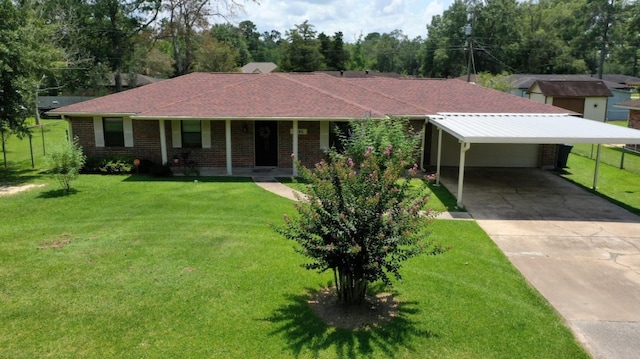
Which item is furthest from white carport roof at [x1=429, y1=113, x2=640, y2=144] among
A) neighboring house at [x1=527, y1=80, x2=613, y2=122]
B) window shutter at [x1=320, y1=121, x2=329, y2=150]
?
neighboring house at [x1=527, y1=80, x2=613, y2=122]

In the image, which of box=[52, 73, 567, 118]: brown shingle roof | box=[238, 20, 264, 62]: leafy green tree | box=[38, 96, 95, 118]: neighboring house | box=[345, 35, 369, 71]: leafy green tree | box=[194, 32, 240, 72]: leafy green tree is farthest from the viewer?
box=[238, 20, 264, 62]: leafy green tree

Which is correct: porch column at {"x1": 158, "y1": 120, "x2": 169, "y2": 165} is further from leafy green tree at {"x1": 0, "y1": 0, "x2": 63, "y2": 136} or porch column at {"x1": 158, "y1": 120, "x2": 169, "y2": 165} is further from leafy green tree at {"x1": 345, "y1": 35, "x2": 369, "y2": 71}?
leafy green tree at {"x1": 345, "y1": 35, "x2": 369, "y2": 71}

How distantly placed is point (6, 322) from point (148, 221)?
5.15 meters

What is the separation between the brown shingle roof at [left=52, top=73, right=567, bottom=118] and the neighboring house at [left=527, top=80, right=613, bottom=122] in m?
18.2

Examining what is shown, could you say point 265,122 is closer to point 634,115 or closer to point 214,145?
point 214,145

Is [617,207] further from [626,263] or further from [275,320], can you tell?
[275,320]

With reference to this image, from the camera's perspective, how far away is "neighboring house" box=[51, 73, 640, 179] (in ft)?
58.2

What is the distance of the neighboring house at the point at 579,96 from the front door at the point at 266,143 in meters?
28.1

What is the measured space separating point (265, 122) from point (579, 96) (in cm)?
3077

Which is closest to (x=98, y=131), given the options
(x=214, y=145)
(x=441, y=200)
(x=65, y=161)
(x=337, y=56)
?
(x=214, y=145)

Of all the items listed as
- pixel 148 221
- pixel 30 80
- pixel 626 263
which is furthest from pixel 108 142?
pixel 626 263

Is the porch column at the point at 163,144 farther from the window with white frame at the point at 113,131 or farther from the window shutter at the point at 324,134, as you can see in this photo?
the window shutter at the point at 324,134

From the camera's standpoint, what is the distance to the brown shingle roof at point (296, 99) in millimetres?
18016

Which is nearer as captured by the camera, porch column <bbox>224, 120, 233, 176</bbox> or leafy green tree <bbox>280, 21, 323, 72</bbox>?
porch column <bbox>224, 120, 233, 176</bbox>
